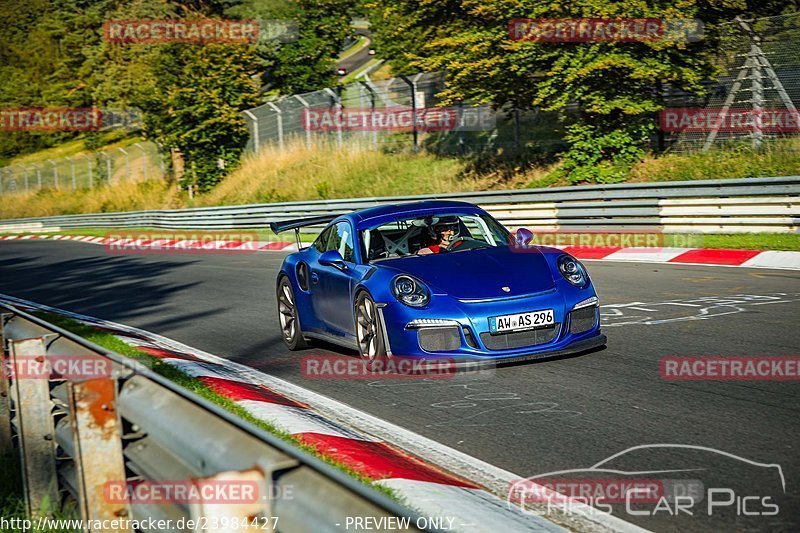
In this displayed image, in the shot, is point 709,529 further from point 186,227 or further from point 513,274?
point 186,227

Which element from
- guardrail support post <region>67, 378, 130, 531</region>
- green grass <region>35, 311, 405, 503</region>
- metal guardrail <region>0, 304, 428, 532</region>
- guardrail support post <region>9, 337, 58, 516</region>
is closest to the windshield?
green grass <region>35, 311, 405, 503</region>

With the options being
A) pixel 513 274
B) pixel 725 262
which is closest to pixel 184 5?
pixel 725 262

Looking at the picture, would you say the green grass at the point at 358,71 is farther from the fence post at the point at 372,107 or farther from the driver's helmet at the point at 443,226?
the driver's helmet at the point at 443,226

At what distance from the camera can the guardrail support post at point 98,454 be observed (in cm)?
339

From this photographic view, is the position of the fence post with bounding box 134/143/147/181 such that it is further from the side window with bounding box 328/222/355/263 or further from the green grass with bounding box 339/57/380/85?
the side window with bounding box 328/222/355/263

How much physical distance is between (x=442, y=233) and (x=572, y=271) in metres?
1.48

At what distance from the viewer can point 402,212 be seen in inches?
351

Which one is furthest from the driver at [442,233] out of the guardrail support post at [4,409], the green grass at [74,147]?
the green grass at [74,147]

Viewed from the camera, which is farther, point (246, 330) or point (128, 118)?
point (128, 118)

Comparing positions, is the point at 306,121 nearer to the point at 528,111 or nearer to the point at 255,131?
the point at 255,131

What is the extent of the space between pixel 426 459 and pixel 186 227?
29.7m

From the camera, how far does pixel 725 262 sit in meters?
13.7

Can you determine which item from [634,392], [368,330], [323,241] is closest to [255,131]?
[323,241]

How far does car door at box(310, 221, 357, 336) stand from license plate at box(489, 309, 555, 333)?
1515mm
